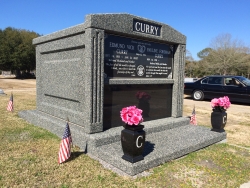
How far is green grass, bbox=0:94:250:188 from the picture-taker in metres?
3.22

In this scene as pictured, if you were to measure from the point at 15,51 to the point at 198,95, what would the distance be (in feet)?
114

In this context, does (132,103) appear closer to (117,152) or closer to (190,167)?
(117,152)

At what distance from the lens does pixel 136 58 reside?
17.6 feet

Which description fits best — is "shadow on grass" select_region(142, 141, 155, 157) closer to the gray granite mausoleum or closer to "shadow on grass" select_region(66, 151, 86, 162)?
the gray granite mausoleum

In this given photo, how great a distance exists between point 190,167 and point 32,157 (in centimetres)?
280

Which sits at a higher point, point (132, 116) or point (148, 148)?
point (132, 116)

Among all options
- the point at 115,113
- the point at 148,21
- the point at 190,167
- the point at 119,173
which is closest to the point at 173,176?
the point at 190,167

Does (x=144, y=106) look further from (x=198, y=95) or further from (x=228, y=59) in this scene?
(x=228, y=59)

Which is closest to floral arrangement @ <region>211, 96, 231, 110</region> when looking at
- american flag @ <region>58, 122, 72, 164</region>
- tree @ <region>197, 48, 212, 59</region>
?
american flag @ <region>58, 122, 72, 164</region>

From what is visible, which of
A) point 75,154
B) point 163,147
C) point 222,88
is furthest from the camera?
point 222,88

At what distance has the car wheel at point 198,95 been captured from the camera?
1415 centimetres

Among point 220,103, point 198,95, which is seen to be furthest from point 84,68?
point 198,95

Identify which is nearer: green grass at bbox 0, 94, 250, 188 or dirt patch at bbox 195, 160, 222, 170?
green grass at bbox 0, 94, 250, 188

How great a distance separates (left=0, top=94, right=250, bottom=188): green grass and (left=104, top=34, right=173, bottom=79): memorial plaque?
1.98 metres
